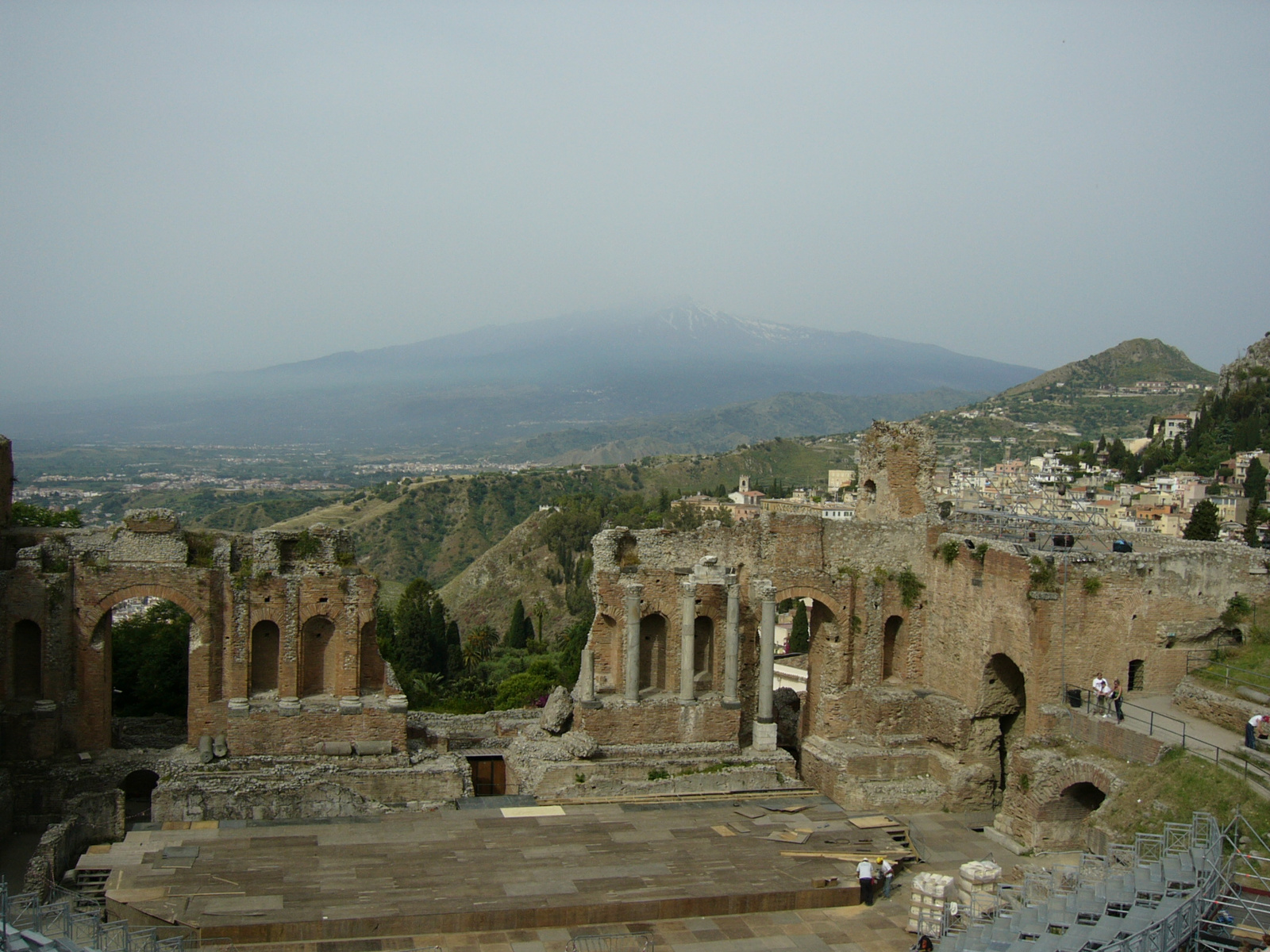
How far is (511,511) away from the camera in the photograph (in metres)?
150

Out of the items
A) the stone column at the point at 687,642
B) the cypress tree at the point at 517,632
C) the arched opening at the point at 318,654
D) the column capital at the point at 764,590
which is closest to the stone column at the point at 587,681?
the stone column at the point at 687,642

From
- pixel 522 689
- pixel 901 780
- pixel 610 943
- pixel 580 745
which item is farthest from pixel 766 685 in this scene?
pixel 522 689

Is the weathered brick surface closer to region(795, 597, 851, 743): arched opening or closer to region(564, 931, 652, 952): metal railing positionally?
region(564, 931, 652, 952): metal railing

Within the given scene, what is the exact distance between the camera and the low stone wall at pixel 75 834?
71.4 ft

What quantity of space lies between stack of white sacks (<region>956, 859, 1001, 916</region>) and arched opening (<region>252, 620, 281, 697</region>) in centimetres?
1721

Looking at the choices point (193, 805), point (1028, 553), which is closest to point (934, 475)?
point (1028, 553)

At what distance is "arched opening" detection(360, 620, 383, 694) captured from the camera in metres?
29.0

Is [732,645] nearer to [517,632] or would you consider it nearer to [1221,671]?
[1221,671]

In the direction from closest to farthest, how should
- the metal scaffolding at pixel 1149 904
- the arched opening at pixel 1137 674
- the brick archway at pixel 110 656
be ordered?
the metal scaffolding at pixel 1149 904, the brick archway at pixel 110 656, the arched opening at pixel 1137 674

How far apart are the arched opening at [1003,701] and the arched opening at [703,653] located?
24.0 ft

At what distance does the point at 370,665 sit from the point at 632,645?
6.89 meters

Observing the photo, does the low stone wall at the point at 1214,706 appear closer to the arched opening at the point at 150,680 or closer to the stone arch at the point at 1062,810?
the stone arch at the point at 1062,810

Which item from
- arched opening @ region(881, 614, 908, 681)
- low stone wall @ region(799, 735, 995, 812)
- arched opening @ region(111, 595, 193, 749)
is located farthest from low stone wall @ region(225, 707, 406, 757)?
arched opening @ region(881, 614, 908, 681)

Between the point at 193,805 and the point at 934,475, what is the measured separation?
21.7 meters
